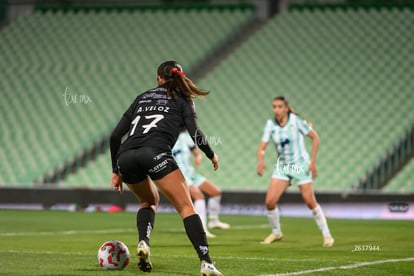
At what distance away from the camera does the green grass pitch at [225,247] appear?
8.59m

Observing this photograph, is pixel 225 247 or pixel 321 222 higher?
pixel 321 222

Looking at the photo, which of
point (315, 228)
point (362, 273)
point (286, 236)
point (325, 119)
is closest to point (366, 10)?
point (325, 119)

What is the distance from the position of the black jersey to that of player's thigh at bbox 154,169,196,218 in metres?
0.32

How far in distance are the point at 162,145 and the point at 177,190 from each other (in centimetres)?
46

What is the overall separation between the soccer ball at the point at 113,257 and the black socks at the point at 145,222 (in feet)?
0.78

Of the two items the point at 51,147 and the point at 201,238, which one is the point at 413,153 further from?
the point at 201,238

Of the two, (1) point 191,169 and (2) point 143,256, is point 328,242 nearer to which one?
(1) point 191,169

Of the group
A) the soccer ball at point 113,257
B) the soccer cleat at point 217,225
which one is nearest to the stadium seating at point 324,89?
the soccer cleat at point 217,225

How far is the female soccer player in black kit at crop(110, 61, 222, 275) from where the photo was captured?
7699 millimetres

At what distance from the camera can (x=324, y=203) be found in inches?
824

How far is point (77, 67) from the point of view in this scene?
28.5 metres

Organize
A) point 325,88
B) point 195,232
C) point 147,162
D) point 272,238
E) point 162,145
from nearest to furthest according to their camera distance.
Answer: point 195,232 < point 147,162 < point 162,145 < point 272,238 < point 325,88

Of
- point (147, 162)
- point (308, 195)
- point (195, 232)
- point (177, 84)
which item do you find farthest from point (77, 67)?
point (195, 232)

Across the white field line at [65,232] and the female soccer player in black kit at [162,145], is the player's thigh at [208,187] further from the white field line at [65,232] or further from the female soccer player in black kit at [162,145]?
the female soccer player in black kit at [162,145]
